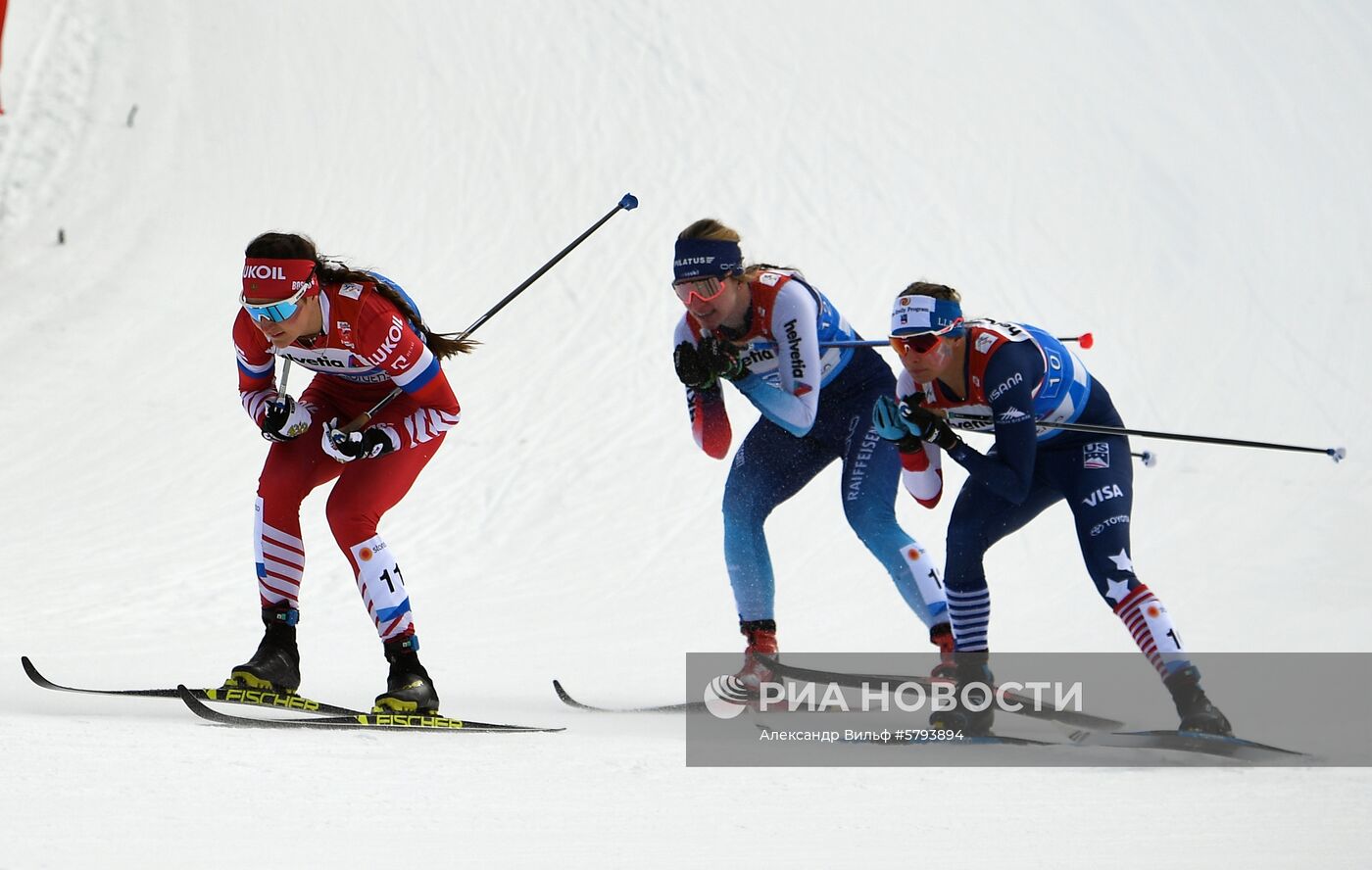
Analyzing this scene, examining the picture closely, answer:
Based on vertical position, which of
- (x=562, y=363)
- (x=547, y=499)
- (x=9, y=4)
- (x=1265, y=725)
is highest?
(x=9, y=4)

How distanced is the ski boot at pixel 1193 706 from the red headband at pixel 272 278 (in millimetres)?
2523

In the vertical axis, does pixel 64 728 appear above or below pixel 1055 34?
below

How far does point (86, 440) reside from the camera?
964cm

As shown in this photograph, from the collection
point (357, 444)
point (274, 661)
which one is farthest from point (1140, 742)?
point (274, 661)

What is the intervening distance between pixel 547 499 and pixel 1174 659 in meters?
5.76

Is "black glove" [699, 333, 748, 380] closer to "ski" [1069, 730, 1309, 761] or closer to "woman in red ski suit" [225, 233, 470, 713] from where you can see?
"woman in red ski suit" [225, 233, 470, 713]

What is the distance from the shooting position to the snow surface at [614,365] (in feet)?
10.2

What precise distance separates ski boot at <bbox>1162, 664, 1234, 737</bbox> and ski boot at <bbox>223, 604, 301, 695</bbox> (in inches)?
93.5

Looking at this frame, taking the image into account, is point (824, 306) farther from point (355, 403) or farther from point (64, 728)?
point (64, 728)

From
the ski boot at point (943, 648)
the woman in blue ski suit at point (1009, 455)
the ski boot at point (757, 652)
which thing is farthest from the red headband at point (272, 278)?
the ski boot at point (943, 648)

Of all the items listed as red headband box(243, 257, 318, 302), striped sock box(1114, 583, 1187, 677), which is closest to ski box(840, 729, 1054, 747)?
striped sock box(1114, 583, 1187, 677)

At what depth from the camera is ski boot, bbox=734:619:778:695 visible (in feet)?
16.0

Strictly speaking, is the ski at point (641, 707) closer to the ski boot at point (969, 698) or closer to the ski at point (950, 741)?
the ski at point (950, 741)

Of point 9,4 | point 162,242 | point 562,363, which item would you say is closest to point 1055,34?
point 562,363
